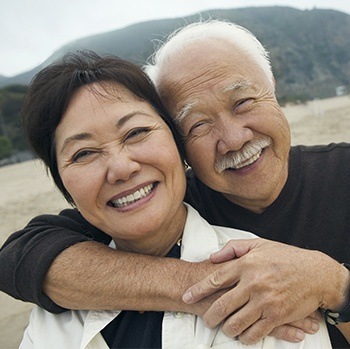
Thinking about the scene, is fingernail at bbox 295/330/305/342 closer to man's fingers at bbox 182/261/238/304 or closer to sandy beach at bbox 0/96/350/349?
man's fingers at bbox 182/261/238/304

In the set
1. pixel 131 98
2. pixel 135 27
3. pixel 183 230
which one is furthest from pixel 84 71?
pixel 135 27

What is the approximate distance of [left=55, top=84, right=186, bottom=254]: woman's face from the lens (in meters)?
1.73

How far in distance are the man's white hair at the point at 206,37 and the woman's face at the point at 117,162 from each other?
515 mm

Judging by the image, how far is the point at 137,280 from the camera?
5.55 ft

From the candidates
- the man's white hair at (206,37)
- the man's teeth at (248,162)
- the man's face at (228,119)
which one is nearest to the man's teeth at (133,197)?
the man's face at (228,119)

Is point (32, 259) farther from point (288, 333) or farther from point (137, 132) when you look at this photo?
point (288, 333)

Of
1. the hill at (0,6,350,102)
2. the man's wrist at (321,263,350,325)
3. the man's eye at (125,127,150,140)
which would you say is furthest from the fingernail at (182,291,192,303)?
the hill at (0,6,350,102)

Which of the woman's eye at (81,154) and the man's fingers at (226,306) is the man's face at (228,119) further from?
the man's fingers at (226,306)

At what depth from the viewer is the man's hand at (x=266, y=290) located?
1.45m

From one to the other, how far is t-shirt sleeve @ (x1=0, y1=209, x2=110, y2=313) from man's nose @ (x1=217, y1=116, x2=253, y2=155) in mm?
863

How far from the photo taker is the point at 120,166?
66.6 inches

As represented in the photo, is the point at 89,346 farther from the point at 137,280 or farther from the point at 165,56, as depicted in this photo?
the point at 165,56

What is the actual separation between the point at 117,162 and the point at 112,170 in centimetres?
4

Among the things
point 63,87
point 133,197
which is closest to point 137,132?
point 133,197
